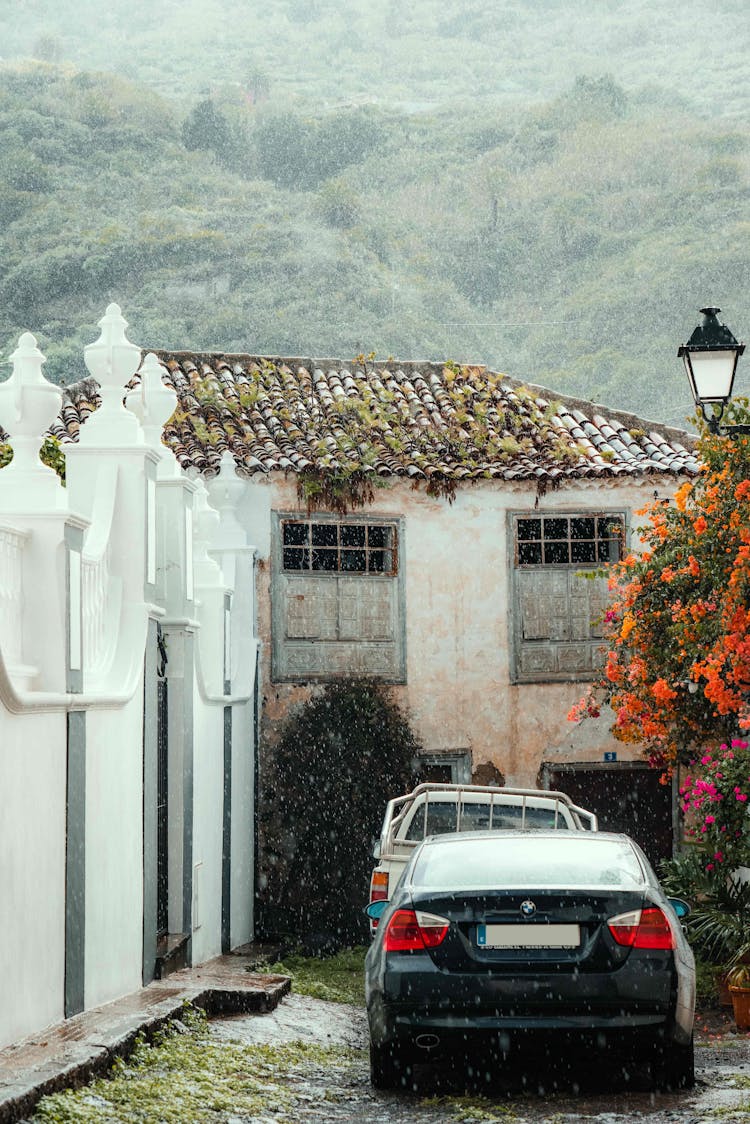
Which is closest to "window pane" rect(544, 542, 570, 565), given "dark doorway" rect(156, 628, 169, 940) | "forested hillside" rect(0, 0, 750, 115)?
"dark doorway" rect(156, 628, 169, 940)

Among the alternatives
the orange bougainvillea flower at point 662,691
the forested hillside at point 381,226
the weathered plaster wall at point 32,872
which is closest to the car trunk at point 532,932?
the weathered plaster wall at point 32,872

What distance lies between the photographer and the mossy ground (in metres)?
5.93

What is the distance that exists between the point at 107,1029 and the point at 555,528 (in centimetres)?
1454

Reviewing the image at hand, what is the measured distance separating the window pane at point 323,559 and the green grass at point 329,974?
5.18 meters

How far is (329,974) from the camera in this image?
49.1 feet

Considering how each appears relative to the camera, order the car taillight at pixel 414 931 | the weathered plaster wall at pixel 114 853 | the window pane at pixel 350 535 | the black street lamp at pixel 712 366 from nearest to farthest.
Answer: the car taillight at pixel 414 931 → the weathered plaster wall at pixel 114 853 → the black street lamp at pixel 712 366 → the window pane at pixel 350 535

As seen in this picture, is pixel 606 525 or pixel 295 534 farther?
pixel 606 525

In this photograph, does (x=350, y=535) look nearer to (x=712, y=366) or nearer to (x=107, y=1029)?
(x=712, y=366)

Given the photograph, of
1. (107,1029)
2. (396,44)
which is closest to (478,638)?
(107,1029)

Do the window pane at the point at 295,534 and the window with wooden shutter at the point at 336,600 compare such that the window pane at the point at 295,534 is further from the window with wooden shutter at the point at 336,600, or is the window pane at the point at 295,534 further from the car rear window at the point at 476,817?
the car rear window at the point at 476,817

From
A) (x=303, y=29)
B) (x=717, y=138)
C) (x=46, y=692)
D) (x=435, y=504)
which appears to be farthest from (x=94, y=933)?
(x=303, y=29)

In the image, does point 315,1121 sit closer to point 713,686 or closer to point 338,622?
point 713,686

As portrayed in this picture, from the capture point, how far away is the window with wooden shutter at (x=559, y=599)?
20812 mm

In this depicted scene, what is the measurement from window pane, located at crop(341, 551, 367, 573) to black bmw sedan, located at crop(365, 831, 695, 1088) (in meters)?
13.7
